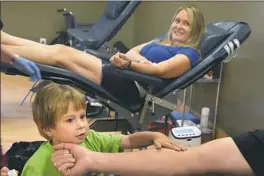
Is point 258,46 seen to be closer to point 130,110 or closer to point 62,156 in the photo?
point 130,110

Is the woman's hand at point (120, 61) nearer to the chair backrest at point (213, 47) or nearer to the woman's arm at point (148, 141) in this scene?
the chair backrest at point (213, 47)

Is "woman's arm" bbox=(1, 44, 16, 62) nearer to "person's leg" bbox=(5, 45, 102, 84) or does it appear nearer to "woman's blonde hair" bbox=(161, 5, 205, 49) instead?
"person's leg" bbox=(5, 45, 102, 84)

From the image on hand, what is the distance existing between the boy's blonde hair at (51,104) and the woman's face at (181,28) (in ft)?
4.04

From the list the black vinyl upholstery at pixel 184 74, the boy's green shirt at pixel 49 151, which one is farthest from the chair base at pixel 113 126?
the boy's green shirt at pixel 49 151

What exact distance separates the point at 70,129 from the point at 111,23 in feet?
6.47

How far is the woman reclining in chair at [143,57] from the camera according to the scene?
1.89 meters

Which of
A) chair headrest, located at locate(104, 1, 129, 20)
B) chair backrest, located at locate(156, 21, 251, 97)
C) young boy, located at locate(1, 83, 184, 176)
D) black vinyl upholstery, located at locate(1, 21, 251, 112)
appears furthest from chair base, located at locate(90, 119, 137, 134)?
chair headrest, located at locate(104, 1, 129, 20)

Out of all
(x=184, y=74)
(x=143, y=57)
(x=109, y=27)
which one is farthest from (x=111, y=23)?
(x=184, y=74)

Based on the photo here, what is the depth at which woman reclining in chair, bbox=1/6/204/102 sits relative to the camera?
1894 mm

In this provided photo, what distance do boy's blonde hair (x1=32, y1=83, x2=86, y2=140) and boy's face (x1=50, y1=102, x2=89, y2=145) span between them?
0.01 m

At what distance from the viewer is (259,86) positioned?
2.39 metres

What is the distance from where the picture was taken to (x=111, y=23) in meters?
3.11

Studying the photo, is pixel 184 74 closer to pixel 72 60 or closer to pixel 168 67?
pixel 168 67

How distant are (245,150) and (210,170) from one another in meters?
0.11
